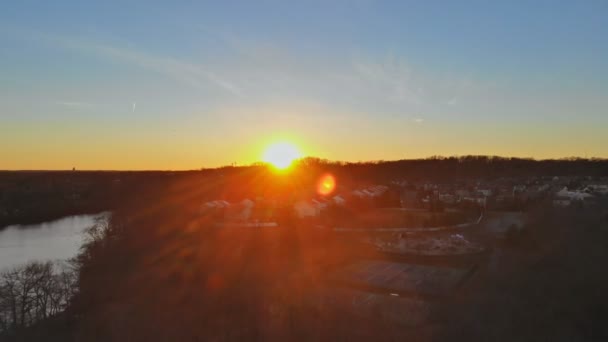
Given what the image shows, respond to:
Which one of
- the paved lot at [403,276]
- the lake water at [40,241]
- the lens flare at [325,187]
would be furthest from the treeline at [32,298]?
the lens flare at [325,187]

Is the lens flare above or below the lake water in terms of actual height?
above

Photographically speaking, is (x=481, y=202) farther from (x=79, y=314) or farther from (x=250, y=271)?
(x=79, y=314)

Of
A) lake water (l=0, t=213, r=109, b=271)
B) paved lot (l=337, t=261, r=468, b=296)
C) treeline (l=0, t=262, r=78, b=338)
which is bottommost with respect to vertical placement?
lake water (l=0, t=213, r=109, b=271)

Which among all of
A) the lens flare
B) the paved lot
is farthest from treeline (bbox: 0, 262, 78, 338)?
the lens flare

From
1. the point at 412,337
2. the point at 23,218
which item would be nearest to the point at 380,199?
the point at 412,337

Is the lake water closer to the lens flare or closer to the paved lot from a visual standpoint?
the paved lot

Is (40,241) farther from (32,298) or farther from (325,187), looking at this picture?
(325,187)

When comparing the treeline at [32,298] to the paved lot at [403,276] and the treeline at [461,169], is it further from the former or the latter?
the treeline at [461,169]

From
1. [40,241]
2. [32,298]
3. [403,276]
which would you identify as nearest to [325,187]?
[40,241]
